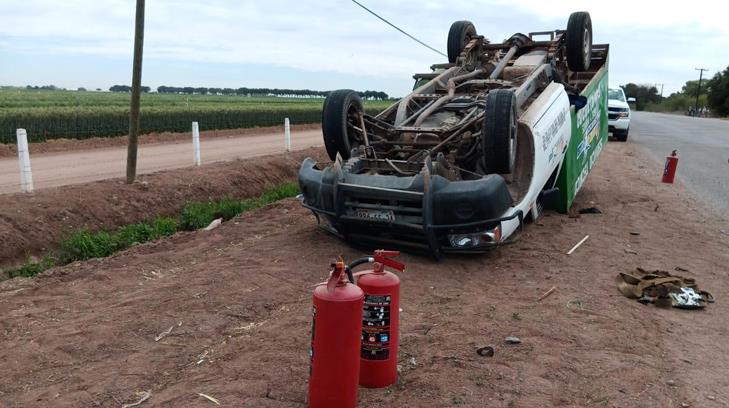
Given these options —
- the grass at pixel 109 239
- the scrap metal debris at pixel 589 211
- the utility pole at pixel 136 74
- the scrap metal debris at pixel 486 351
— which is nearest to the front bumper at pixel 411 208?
the scrap metal debris at pixel 486 351

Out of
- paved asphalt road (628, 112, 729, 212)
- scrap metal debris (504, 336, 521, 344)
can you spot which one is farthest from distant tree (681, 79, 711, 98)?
scrap metal debris (504, 336, 521, 344)

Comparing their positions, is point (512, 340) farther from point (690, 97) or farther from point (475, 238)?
point (690, 97)

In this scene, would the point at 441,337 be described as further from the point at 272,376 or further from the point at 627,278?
the point at 627,278

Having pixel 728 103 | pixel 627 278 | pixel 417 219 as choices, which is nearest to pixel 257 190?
pixel 417 219

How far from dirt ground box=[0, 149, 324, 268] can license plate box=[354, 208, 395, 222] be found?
14.5 ft

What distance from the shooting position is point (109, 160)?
15.1 meters

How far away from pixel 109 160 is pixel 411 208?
37.8ft

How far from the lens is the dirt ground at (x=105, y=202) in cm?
814

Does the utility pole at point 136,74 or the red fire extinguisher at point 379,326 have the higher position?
the utility pole at point 136,74

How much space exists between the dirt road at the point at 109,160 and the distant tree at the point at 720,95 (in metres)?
66.1

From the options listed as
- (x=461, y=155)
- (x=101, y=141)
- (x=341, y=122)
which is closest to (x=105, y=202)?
(x=341, y=122)

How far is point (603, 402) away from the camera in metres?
3.56

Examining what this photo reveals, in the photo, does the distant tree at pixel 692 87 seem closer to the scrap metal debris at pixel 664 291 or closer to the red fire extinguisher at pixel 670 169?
the red fire extinguisher at pixel 670 169

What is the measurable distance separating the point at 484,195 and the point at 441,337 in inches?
63.4
